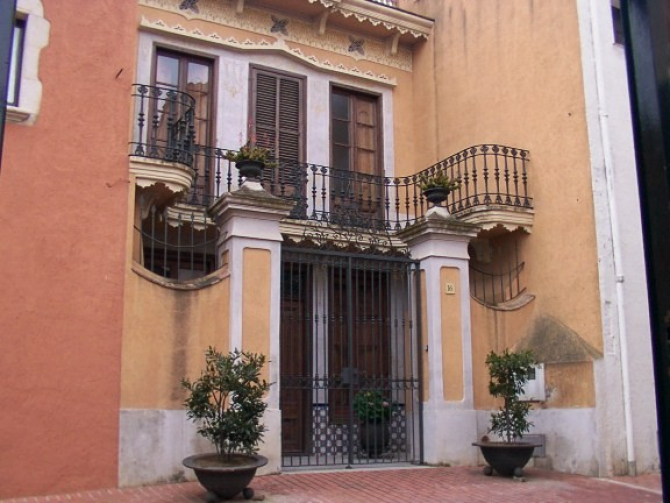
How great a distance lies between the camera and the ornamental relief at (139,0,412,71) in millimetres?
11648

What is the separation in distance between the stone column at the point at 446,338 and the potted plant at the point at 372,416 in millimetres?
611

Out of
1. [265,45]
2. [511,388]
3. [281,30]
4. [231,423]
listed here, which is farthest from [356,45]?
[231,423]

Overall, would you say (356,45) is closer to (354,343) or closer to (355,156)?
(355,156)

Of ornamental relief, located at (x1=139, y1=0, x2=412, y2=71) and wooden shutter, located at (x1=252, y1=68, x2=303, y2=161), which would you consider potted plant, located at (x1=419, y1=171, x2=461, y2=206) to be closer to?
wooden shutter, located at (x1=252, y1=68, x2=303, y2=161)

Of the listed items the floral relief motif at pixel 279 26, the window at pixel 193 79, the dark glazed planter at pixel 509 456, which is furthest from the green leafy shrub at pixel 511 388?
the floral relief motif at pixel 279 26

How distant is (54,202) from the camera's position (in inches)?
318

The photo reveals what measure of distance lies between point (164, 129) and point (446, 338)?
5.37 metres

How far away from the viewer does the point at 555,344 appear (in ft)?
32.6

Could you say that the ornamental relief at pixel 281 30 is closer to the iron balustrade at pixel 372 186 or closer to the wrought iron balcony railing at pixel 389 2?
the wrought iron balcony railing at pixel 389 2

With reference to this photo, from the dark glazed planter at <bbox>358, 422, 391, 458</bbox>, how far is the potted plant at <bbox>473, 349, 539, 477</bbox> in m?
1.44

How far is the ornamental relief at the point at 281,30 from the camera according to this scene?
38.2 feet

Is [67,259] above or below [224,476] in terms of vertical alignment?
above

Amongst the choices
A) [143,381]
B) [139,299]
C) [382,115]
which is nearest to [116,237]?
[139,299]

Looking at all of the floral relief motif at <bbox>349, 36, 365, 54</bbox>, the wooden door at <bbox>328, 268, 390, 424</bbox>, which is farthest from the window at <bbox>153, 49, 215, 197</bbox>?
the floral relief motif at <bbox>349, 36, 365, 54</bbox>
